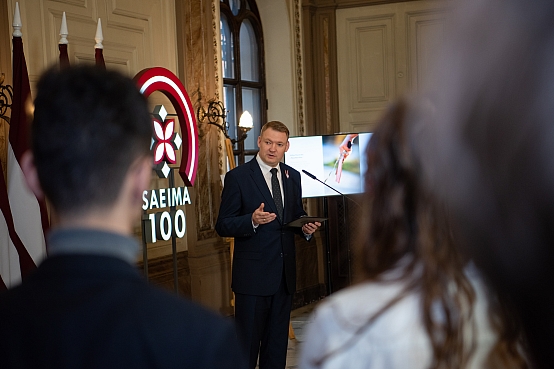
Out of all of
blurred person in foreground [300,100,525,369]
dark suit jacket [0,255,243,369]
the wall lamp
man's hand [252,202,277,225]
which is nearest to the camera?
dark suit jacket [0,255,243,369]

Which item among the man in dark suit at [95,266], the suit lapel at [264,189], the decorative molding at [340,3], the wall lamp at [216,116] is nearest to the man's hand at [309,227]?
the suit lapel at [264,189]

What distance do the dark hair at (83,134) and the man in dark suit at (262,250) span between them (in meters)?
3.21

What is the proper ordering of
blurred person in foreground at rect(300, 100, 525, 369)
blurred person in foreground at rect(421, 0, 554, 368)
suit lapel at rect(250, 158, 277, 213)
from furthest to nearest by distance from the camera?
suit lapel at rect(250, 158, 277, 213) < blurred person in foreground at rect(300, 100, 525, 369) < blurred person in foreground at rect(421, 0, 554, 368)

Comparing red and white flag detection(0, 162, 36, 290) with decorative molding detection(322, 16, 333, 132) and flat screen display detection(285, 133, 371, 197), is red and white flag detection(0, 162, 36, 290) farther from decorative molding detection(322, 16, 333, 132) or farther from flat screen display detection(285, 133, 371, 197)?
decorative molding detection(322, 16, 333, 132)

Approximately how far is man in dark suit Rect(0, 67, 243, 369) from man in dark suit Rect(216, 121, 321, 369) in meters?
3.21

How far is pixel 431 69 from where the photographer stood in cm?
76

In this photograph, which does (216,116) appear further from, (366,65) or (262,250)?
(366,65)

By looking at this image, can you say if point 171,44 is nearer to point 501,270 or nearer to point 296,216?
point 296,216

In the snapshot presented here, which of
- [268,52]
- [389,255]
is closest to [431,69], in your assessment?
[389,255]

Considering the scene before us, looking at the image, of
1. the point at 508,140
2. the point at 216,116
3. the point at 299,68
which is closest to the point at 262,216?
the point at 216,116

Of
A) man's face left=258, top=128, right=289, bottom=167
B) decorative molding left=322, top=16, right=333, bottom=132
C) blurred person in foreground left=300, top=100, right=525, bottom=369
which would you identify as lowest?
blurred person in foreground left=300, top=100, right=525, bottom=369

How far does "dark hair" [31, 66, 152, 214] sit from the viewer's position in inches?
38.7

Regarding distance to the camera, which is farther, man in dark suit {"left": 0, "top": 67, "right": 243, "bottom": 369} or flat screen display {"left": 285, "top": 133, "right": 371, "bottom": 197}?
flat screen display {"left": 285, "top": 133, "right": 371, "bottom": 197}

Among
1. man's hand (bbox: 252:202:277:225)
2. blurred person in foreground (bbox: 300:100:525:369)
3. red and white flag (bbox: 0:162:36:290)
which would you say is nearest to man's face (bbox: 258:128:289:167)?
man's hand (bbox: 252:202:277:225)
